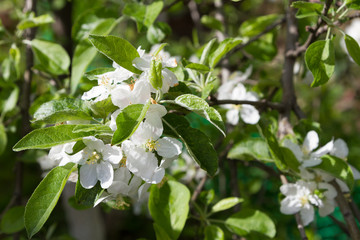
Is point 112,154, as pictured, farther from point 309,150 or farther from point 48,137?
point 309,150

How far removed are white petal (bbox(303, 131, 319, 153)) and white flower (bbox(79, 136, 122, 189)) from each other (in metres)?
0.50

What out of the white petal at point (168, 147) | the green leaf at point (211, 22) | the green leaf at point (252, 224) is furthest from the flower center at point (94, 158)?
the green leaf at point (211, 22)

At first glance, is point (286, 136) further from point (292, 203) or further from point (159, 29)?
point (159, 29)

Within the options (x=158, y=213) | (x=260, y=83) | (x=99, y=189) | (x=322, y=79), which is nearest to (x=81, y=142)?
(x=99, y=189)

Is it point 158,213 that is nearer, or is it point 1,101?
point 158,213

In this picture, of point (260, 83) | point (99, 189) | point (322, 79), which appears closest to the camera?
point (99, 189)

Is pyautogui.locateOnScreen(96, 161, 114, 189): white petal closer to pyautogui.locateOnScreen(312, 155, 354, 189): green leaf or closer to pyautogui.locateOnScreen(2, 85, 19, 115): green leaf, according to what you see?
pyautogui.locateOnScreen(312, 155, 354, 189): green leaf

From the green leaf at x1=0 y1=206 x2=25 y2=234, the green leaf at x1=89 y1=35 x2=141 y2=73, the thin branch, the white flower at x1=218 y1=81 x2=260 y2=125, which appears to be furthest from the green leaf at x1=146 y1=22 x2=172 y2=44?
the green leaf at x1=0 y1=206 x2=25 y2=234

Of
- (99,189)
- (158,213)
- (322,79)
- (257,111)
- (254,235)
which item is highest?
(322,79)

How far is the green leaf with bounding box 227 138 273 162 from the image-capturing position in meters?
1.06

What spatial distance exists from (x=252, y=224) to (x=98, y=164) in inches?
22.6

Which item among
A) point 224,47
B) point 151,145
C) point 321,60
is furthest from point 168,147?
point 321,60

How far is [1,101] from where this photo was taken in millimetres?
1358

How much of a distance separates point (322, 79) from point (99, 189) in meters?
0.53
